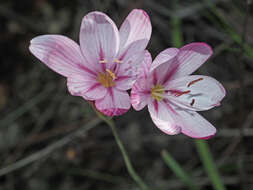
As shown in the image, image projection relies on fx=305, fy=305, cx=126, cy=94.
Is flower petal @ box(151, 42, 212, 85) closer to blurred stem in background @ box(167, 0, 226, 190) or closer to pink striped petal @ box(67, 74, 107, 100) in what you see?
pink striped petal @ box(67, 74, 107, 100)

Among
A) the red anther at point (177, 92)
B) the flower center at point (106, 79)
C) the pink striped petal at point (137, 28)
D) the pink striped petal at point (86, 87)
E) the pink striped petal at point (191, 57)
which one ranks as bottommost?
the red anther at point (177, 92)

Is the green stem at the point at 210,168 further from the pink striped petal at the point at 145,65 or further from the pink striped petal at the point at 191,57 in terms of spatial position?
the pink striped petal at the point at 145,65

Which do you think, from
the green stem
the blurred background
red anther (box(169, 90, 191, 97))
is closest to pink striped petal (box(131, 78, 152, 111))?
red anther (box(169, 90, 191, 97))

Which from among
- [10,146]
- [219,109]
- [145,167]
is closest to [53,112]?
[10,146]

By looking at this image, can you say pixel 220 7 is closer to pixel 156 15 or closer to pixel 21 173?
pixel 156 15

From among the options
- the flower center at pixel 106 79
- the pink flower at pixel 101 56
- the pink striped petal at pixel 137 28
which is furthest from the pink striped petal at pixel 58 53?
the pink striped petal at pixel 137 28

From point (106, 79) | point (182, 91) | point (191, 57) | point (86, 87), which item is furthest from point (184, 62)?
point (86, 87)
